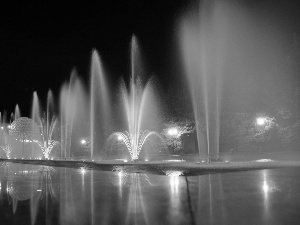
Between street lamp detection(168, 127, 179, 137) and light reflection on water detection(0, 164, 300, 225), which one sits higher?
street lamp detection(168, 127, 179, 137)

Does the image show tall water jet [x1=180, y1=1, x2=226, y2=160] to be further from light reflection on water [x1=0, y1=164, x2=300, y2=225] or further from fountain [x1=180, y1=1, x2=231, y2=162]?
light reflection on water [x1=0, y1=164, x2=300, y2=225]

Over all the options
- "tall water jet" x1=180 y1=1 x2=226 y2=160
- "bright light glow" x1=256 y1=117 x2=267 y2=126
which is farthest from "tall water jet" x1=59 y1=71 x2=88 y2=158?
"bright light glow" x1=256 y1=117 x2=267 y2=126

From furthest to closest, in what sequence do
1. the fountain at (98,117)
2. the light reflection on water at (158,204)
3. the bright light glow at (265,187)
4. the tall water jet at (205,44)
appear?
the fountain at (98,117)
the tall water jet at (205,44)
the bright light glow at (265,187)
the light reflection on water at (158,204)

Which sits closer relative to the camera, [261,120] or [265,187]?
[265,187]

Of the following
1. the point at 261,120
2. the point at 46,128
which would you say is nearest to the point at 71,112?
the point at 46,128

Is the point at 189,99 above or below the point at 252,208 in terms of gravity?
above

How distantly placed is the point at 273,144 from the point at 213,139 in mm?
4472

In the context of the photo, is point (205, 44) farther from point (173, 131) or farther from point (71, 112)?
point (71, 112)

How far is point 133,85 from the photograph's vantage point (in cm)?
2291

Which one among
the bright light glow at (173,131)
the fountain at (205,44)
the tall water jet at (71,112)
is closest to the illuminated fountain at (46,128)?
the tall water jet at (71,112)

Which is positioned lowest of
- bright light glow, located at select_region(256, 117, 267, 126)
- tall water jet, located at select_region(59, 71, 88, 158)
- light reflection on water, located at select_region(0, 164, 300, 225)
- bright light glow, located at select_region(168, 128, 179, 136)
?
light reflection on water, located at select_region(0, 164, 300, 225)

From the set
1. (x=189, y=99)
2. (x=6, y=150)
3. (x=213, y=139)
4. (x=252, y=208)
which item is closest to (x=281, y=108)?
(x=213, y=139)

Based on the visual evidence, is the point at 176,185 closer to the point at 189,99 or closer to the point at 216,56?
the point at 216,56

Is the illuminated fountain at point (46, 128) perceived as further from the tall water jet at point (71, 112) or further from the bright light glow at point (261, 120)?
the bright light glow at point (261, 120)
